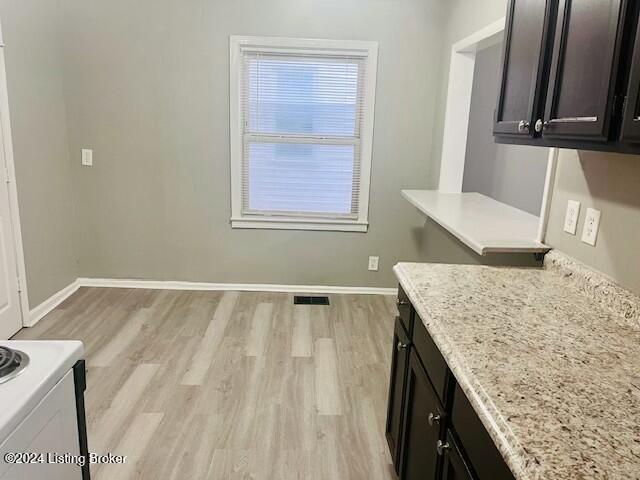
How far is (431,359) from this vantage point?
149 cm

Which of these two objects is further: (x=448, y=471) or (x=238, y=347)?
(x=238, y=347)

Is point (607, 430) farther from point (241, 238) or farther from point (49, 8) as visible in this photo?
point (49, 8)

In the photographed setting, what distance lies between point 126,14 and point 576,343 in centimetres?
390

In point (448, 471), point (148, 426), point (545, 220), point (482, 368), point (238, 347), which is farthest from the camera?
point (238, 347)

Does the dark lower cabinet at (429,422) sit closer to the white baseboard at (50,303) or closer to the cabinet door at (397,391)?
the cabinet door at (397,391)

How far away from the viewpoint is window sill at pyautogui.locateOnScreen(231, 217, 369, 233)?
4129mm

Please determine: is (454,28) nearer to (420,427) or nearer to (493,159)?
(493,159)

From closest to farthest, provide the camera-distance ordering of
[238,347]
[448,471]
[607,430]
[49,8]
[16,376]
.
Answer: [607,430]
[16,376]
[448,471]
[238,347]
[49,8]

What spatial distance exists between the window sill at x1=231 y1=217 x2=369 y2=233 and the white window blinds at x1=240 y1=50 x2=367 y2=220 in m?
0.05

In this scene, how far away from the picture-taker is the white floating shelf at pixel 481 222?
206cm

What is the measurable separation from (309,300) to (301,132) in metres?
1.44

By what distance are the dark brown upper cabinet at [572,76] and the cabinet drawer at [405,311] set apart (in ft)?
2.39

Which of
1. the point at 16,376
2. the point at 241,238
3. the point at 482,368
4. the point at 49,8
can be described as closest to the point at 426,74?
the point at 241,238

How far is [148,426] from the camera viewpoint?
2.31 metres
